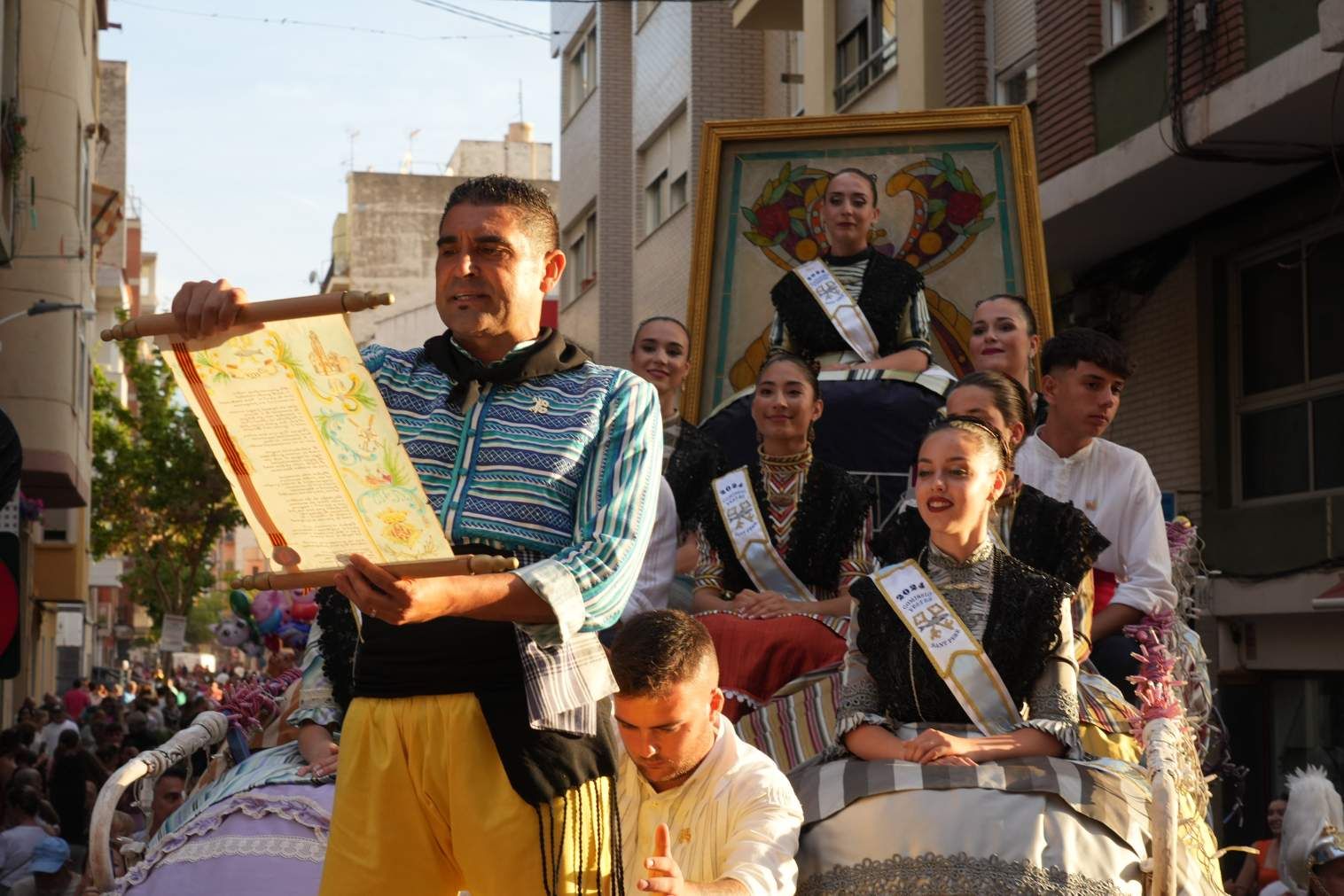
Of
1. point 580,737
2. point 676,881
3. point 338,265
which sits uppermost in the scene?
point 338,265

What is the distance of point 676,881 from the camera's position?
324 cm

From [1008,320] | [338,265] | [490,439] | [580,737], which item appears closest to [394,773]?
[580,737]

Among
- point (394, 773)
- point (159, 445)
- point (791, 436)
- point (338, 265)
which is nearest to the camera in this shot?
point (394, 773)

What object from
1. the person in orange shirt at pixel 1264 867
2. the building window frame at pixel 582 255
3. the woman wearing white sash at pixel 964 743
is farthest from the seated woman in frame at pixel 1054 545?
the building window frame at pixel 582 255

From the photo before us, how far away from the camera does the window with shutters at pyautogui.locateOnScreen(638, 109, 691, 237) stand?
1096 inches

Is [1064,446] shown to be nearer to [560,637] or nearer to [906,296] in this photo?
[906,296]

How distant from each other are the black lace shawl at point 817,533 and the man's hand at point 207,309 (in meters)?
3.38

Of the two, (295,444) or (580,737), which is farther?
(580,737)

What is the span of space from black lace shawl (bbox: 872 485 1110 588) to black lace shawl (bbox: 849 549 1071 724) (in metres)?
0.42

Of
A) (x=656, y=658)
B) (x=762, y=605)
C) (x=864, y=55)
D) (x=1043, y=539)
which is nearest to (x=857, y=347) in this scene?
(x=762, y=605)

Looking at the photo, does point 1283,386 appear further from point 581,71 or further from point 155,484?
point 155,484

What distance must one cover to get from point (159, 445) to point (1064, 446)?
3910cm

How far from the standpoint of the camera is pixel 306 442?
316 centimetres

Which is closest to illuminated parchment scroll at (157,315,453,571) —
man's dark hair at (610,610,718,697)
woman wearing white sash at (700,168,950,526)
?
man's dark hair at (610,610,718,697)
